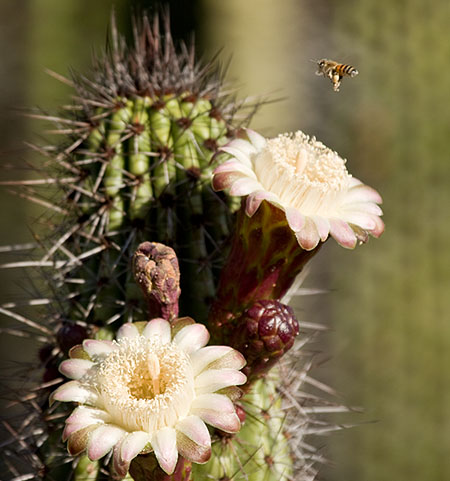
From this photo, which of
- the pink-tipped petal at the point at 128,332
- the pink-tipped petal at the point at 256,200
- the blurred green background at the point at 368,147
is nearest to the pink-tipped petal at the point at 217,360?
the pink-tipped petal at the point at 128,332

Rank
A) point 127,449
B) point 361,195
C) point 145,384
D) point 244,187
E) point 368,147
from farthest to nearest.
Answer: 1. point 368,147
2. point 361,195
3. point 244,187
4. point 145,384
5. point 127,449

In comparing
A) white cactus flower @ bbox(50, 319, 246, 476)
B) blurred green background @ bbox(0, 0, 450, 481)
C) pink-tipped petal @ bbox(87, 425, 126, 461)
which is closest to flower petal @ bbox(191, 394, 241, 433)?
white cactus flower @ bbox(50, 319, 246, 476)

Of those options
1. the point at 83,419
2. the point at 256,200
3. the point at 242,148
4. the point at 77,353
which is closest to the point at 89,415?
the point at 83,419

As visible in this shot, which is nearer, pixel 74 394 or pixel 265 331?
pixel 74 394

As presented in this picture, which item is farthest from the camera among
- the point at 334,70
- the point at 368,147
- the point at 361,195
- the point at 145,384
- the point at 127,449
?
the point at 368,147

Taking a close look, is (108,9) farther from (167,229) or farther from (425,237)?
(167,229)

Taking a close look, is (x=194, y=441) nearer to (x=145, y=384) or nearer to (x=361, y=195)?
(x=145, y=384)

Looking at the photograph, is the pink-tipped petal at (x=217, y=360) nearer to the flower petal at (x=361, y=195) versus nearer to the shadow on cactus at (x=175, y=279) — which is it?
the shadow on cactus at (x=175, y=279)

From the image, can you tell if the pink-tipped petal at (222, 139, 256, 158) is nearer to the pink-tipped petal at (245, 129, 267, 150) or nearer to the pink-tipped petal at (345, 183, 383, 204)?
the pink-tipped petal at (245, 129, 267, 150)

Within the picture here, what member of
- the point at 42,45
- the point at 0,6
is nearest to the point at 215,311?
the point at 42,45
